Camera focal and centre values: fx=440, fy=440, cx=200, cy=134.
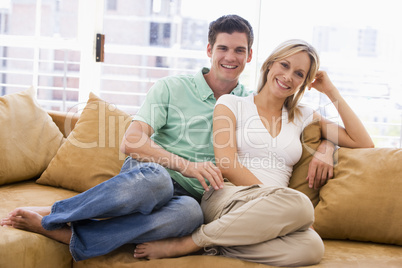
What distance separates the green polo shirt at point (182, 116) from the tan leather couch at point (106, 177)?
334 millimetres

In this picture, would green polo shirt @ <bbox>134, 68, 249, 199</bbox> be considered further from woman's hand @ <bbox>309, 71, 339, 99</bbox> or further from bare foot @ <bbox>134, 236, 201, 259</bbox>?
woman's hand @ <bbox>309, 71, 339, 99</bbox>

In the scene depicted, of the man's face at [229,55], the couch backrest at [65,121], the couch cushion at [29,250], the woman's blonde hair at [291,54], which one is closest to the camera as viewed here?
the couch cushion at [29,250]

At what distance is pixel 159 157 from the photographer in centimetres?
169

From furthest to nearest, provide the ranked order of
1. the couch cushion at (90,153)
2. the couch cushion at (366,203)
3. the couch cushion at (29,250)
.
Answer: the couch cushion at (90,153) < the couch cushion at (366,203) < the couch cushion at (29,250)

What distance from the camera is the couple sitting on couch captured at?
1.41 metres

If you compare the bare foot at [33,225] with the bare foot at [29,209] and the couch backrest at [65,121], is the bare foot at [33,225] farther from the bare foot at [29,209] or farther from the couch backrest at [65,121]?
the couch backrest at [65,121]

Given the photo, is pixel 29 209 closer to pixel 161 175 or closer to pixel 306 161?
pixel 161 175

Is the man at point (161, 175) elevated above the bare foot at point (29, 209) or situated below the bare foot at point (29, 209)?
above

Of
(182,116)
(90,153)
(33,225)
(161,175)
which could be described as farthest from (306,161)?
(33,225)

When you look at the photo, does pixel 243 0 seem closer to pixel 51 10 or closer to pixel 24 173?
pixel 51 10

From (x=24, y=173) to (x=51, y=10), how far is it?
5.50ft

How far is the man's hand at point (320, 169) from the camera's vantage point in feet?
5.93

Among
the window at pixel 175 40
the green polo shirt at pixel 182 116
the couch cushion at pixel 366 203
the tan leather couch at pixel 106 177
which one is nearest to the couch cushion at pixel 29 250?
the tan leather couch at pixel 106 177

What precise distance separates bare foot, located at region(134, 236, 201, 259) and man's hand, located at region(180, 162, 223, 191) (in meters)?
0.22
